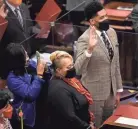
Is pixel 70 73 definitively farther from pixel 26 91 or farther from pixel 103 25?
pixel 103 25

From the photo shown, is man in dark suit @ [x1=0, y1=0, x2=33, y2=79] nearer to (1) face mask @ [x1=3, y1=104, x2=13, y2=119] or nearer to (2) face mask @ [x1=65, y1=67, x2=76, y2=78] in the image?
(2) face mask @ [x1=65, y1=67, x2=76, y2=78]

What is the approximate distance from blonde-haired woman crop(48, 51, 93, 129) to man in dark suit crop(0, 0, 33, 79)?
1.19 metres

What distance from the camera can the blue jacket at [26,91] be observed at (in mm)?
4611

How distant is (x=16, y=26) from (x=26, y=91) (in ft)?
4.95

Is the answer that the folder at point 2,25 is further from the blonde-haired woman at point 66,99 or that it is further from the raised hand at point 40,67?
the blonde-haired woman at point 66,99

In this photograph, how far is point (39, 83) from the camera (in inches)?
185

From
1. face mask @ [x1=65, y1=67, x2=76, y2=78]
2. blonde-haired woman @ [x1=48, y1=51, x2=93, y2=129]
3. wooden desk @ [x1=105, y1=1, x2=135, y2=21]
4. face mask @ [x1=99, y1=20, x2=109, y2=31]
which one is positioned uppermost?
face mask @ [x1=99, y1=20, x2=109, y2=31]

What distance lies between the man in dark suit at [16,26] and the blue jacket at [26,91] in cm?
105

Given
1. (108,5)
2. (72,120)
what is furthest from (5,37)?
(108,5)

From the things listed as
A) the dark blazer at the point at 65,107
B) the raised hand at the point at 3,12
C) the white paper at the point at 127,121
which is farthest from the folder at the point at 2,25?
the white paper at the point at 127,121

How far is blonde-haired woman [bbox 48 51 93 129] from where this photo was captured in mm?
4516

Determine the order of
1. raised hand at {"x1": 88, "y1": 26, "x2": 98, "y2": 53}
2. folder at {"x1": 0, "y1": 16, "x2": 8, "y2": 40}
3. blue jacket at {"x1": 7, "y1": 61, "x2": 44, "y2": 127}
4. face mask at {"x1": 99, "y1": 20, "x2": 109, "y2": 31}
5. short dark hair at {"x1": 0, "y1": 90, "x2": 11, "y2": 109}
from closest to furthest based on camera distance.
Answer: short dark hair at {"x1": 0, "y1": 90, "x2": 11, "y2": 109} < blue jacket at {"x1": 7, "y1": 61, "x2": 44, "y2": 127} < raised hand at {"x1": 88, "y1": 26, "x2": 98, "y2": 53} < face mask at {"x1": 99, "y1": 20, "x2": 109, "y2": 31} < folder at {"x1": 0, "y1": 16, "x2": 8, "y2": 40}

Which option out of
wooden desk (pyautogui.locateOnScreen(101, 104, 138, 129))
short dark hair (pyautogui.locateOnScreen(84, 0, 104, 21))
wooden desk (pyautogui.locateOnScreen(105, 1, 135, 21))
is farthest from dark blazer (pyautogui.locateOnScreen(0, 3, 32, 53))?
wooden desk (pyautogui.locateOnScreen(101, 104, 138, 129))

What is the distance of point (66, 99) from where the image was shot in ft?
14.8
